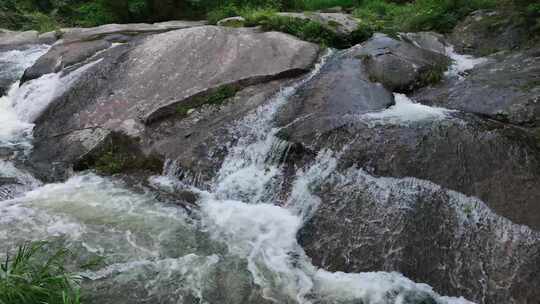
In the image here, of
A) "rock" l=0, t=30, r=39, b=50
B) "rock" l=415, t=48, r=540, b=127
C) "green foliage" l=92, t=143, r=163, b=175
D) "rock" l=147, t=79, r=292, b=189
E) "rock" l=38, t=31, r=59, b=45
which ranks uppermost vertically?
"rock" l=415, t=48, r=540, b=127

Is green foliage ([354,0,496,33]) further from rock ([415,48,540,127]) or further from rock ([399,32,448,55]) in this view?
rock ([415,48,540,127])

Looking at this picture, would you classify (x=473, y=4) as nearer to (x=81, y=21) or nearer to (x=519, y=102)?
(x=519, y=102)

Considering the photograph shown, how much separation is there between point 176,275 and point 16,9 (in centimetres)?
1755

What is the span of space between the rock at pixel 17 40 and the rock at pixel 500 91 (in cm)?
1125

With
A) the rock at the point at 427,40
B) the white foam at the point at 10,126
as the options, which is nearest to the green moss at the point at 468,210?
the rock at the point at 427,40

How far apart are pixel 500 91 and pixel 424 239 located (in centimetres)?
313

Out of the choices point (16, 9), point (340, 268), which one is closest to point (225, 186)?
point (340, 268)

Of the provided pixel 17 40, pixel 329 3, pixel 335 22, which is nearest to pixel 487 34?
pixel 335 22

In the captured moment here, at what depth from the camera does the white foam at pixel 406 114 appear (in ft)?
20.9

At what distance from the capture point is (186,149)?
23.6 feet

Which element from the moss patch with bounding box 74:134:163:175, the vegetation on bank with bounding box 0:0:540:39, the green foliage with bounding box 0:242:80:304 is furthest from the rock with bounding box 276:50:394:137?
the green foliage with bounding box 0:242:80:304

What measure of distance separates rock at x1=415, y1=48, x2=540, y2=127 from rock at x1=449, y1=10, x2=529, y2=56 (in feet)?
3.50

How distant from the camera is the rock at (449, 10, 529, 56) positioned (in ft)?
31.7

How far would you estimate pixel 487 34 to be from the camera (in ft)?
33.3
